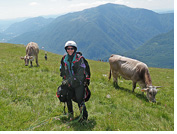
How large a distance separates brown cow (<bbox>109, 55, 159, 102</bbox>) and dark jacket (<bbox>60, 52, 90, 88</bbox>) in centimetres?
664

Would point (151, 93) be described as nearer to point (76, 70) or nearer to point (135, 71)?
point (135, 71)

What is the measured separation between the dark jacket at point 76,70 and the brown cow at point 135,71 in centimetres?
664

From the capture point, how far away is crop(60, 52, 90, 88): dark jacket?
5.76 meters

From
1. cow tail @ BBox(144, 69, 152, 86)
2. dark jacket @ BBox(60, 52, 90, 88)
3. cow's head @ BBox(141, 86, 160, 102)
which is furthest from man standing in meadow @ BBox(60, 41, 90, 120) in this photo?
cow tail @ BBox(144, 69, 152, 86)

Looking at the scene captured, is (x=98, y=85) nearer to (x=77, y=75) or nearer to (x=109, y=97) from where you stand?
(x=109, y=97)

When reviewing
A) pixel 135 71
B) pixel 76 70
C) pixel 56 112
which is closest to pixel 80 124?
pixel 56 112

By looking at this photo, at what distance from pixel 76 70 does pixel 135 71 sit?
26.0 feet

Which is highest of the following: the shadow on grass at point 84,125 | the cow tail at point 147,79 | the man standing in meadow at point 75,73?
the man standing in meadow at point 75,73

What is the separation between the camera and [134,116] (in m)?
7.38

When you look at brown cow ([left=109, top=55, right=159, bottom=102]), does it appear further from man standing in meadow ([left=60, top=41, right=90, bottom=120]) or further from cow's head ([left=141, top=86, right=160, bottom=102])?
man standing in meadow ([left=60, top=41, right=90, bottom=120])

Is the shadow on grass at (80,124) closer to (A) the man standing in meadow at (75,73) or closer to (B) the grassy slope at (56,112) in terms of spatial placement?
(B) the grassy slope at (56,112)

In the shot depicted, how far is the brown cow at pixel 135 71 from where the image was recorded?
10453mm

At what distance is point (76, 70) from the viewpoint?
591 cm

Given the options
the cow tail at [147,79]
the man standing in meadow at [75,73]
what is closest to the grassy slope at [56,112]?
the man standing in meadow at [75,73]
